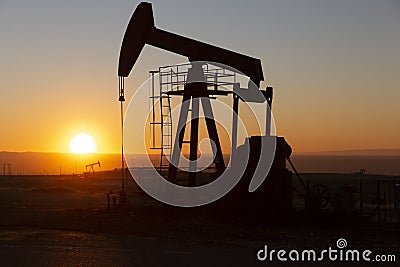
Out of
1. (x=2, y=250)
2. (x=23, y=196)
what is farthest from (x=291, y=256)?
(x=23, y=196)

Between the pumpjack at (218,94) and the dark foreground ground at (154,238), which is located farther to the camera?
the pumpjack at (218,94)

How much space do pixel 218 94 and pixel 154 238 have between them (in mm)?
6674

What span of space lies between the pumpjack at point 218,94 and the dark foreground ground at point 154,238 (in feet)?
2.82

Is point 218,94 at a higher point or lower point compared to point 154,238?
higher

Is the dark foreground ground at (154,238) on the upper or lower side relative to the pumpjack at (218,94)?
lower

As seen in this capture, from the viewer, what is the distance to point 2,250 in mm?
12891

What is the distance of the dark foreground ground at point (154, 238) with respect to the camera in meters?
11.8

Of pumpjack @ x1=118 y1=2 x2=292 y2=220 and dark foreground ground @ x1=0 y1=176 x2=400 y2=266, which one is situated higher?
pumpjack @ x1=118 y1=2 x2=292 y2=220

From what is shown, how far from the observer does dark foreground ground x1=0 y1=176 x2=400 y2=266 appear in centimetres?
1177

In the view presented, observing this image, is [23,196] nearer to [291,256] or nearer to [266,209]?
[266,209]

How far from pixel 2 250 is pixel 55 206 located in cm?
1198

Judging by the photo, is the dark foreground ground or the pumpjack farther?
the pumpjack

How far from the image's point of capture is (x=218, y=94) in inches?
797

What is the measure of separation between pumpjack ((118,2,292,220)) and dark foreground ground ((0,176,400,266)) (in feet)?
2.82
